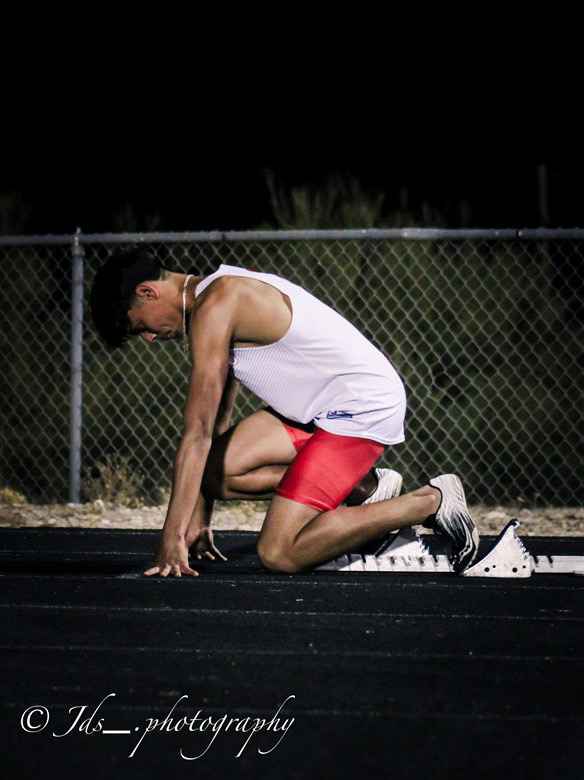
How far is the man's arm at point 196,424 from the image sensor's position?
406 cm

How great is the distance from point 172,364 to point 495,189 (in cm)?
355

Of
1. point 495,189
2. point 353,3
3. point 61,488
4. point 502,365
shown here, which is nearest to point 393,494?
point 502,365

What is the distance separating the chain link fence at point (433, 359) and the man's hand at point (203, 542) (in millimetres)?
2005

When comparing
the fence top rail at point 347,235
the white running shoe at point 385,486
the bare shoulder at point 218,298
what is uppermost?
the bare shoulder at point 218,298

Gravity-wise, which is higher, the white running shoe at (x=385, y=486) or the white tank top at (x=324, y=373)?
the white tank top at (x=324, y=373)

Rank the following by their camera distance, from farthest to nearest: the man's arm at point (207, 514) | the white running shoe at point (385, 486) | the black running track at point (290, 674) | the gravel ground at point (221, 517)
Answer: the gravel ground at point (221, 517) → the white running shoe at point (385, 486) → the man's arm at point (207, 514) → the black running track at point (290, 674)

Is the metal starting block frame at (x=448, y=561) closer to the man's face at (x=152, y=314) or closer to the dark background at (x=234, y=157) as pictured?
the man's face at (x=152, y=314)

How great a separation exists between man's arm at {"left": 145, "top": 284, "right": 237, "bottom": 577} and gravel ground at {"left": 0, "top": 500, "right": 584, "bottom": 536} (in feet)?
7.06

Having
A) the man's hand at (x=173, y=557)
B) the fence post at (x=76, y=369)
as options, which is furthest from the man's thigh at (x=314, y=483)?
the fence post at (x=76, y=369)

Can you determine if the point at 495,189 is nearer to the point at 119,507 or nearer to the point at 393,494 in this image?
the point at 119,507

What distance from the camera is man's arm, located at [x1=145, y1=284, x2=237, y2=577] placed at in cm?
406

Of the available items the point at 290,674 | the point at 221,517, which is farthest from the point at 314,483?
the point at 221,517

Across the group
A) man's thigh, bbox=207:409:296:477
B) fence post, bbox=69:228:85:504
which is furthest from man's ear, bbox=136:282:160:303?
fence post, bbox=69:228:85:504

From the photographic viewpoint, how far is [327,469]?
449 centimetres
